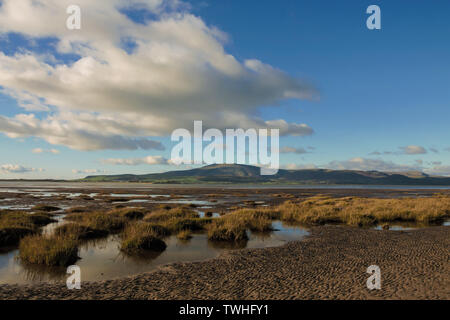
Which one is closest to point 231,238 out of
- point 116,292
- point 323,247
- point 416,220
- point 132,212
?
Answer: point 323,247

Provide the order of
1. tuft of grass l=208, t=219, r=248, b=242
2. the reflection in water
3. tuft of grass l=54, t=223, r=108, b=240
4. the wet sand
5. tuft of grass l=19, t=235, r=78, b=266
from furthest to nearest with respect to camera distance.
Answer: tuft of grass l=208, t=219, r=248, b=242 < tuft of grass l=54, t=223, r=108, b=240 < tuft of grass l=19, t=235, r=78, b=266 < the reflection in water < the wet sand

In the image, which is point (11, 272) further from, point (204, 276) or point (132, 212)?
point (132, 212)

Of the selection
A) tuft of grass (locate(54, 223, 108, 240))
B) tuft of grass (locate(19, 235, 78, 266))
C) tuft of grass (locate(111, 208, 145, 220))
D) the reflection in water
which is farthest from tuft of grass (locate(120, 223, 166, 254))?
tuft of grass (locate(111, 208, 145, 220))

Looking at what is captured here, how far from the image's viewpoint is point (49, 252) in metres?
12.2

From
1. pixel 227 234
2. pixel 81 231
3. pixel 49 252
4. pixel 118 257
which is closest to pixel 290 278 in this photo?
pixel 227 234

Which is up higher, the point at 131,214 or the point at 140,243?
the point at 140,243

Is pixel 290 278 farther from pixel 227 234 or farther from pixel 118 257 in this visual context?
pixel 118 257

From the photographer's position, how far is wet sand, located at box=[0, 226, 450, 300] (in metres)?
8.73

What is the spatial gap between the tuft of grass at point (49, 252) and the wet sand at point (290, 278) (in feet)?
8.25

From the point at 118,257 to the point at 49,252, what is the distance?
296 cm

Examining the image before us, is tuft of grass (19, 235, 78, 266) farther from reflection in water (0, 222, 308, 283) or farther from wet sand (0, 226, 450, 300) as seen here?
wet sand (0, 226, 450, 300)

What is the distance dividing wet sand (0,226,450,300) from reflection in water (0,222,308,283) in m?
1.09

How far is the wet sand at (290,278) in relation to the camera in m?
8.73

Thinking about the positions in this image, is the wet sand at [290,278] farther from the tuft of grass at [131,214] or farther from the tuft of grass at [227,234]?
the tuft of grass at [131,214]
